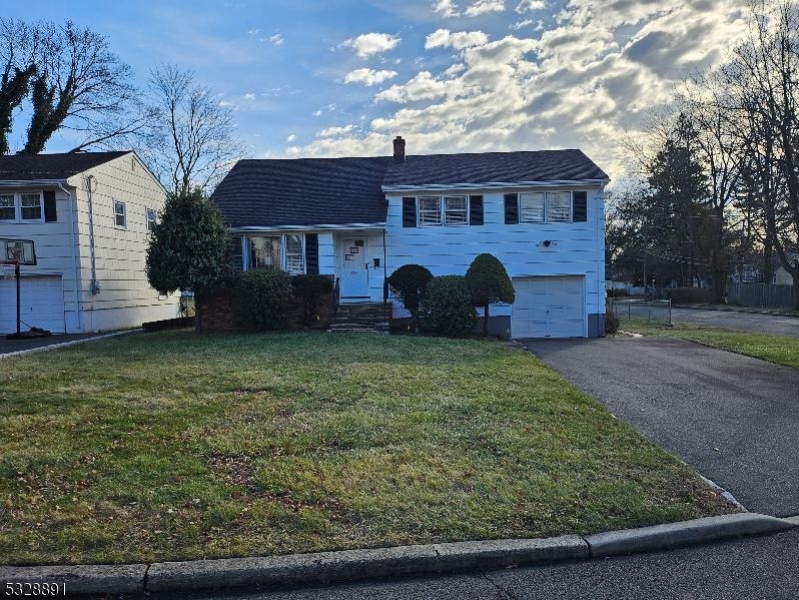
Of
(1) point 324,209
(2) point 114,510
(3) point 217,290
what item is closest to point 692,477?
(2) point 114,510

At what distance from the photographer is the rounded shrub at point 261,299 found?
53.5 ft

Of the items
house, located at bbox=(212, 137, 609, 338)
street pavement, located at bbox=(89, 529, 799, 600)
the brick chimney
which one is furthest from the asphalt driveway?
the brick chimney

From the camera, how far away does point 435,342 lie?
14.3 metres

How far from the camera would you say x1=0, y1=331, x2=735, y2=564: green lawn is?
164 inches

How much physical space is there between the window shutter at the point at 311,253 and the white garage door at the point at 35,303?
314 inches

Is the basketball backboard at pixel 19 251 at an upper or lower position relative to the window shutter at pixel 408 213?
lower

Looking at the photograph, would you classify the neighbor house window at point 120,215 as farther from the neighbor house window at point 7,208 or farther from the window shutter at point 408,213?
the window shutter at point 408,213

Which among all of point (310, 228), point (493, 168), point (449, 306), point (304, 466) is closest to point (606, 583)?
point (304, 466)

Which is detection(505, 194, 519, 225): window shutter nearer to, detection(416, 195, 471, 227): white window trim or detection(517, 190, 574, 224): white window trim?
detection(517, 190, 574, 224): white window trim

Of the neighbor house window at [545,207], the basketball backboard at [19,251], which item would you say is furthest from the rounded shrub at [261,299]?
the neighbor house window at [545,207]

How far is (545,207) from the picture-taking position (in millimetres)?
19828

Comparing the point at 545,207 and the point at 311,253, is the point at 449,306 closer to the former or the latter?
the point at 311,253

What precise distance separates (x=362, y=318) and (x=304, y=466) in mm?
12159

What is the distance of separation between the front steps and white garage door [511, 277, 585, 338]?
5012mm
